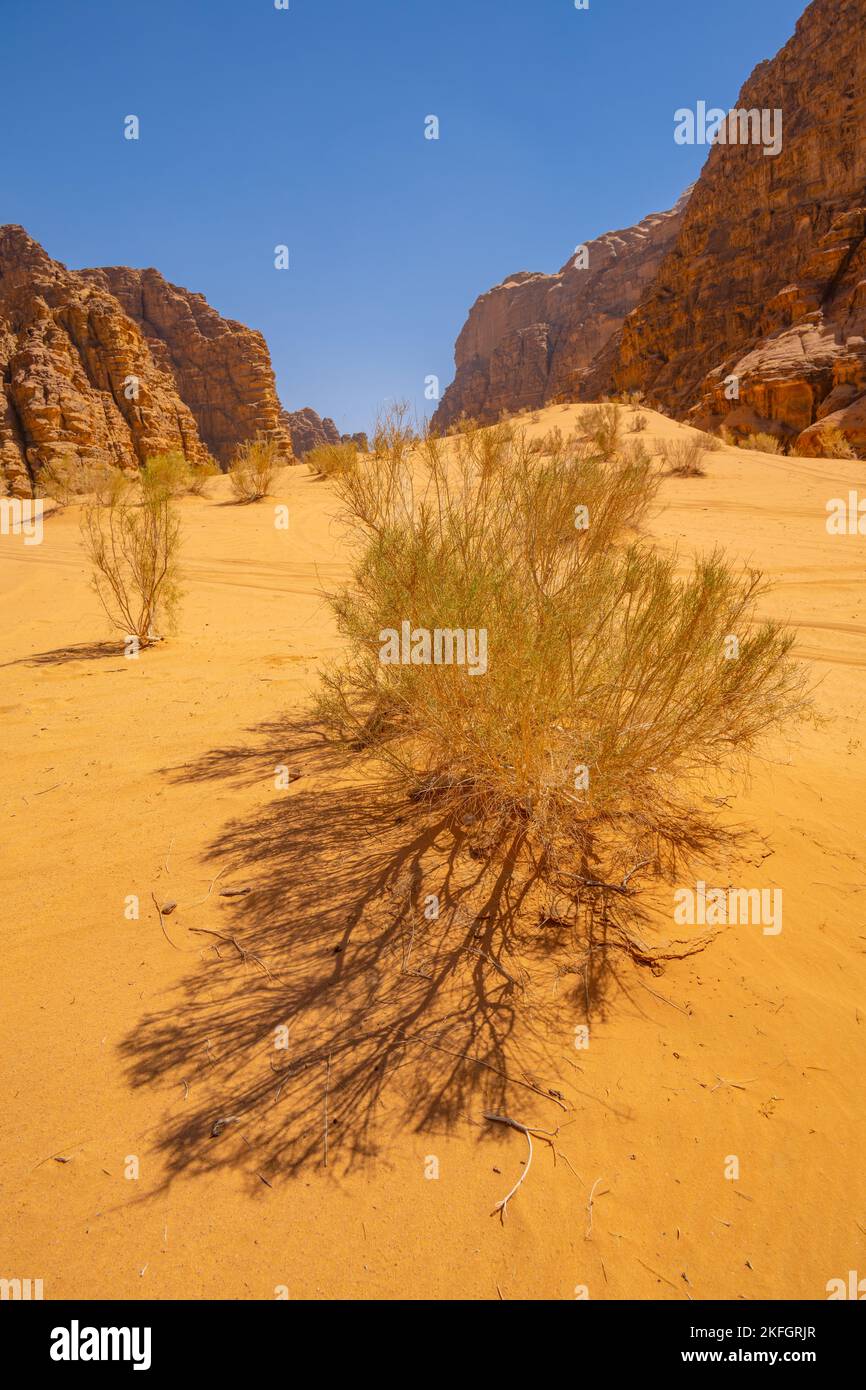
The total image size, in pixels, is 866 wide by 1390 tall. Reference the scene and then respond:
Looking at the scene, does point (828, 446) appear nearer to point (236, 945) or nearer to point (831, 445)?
point (831, 445)

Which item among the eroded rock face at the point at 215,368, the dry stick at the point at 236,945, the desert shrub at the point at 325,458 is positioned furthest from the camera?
the eroded rock face at the point at 215,368

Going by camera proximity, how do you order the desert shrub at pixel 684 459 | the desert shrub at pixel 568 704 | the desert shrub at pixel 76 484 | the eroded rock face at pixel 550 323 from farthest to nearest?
1. the eroded rock face at pixel 550 323
2. the desert shrub at pixel 76 484
3. the desert shrub at pixel 684 459
4. the desert shrub at pixel 568 704

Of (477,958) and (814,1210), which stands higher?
(477,958)

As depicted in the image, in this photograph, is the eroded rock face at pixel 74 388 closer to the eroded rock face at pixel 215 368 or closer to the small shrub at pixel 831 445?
the eroded rock face at pixel 215 368

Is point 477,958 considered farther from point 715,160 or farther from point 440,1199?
point 715,160

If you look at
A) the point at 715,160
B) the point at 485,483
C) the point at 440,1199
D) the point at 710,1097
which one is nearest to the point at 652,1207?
the point at 710,1097

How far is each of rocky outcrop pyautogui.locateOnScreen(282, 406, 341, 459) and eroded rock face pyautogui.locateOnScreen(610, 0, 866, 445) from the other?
42287mm

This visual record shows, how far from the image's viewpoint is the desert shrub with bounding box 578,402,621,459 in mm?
13905

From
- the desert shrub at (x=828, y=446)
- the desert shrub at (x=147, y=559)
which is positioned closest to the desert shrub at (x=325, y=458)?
the desert shrub at (x=147, y=559)

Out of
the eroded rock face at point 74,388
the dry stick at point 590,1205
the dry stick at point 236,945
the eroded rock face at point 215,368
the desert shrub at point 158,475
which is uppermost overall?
the eroded rock face at point 215,368

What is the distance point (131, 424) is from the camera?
105ft

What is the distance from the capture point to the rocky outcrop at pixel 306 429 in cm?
7712

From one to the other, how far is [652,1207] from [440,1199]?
20.3 inches

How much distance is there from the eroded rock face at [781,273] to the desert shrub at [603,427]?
10.2 meters
